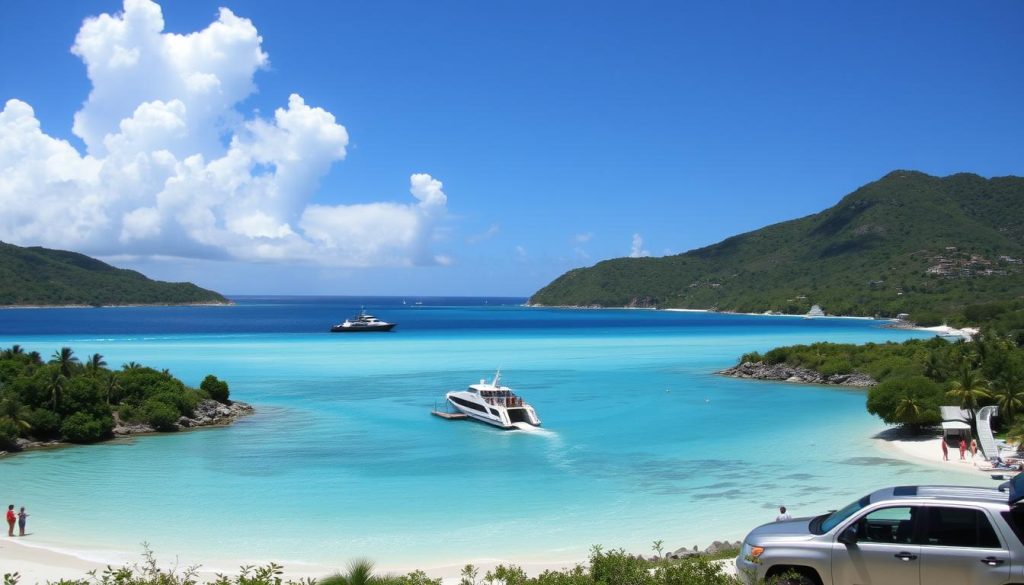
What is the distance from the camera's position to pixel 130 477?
30.8 m

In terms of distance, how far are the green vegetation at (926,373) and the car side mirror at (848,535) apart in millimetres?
28130

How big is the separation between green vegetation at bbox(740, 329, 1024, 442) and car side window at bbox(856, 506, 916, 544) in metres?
27.7

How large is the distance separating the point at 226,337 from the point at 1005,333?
114266mm

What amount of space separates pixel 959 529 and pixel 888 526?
2.54 ft

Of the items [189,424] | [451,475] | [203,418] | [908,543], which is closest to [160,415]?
[189,424]

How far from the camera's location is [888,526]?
922 centimetres

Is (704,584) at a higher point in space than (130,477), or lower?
higher

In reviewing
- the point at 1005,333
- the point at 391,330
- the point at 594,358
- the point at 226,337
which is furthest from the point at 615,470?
the point at 391,330

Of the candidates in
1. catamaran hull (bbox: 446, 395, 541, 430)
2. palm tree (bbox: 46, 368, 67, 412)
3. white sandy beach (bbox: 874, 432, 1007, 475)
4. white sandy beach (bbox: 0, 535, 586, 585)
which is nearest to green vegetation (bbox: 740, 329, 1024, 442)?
white sandy beach (bbox: 874, 432, 1007, 475)

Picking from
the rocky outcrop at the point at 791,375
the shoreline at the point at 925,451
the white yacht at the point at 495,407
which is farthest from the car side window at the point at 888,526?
the rocky outcrop at the point at 791,375

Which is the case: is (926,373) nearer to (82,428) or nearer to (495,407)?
(495,407)

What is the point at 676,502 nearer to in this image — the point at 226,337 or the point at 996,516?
the point at 996,516

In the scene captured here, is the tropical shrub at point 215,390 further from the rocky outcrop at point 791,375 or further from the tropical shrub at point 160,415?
the rocky outcrop at point 791,375

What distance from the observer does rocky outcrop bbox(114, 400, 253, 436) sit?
4119 cm
